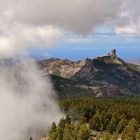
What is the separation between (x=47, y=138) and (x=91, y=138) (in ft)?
108

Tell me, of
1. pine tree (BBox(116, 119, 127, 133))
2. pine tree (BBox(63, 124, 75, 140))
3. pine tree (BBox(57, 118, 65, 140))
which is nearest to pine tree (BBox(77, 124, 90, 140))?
pine tree (BBox(63, 124, 75, 140))

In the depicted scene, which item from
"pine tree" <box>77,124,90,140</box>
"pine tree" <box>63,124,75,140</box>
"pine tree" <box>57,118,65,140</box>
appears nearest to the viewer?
"pine tree" <box>77,124,90,140</box>

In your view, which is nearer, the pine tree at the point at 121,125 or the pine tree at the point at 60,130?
the pine tree at the point at 60,130

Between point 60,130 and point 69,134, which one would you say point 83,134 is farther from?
point 60,130

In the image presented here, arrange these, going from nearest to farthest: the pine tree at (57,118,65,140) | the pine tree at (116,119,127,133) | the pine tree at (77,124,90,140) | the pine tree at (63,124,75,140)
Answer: the pine tree at (77,124,90,140)
the pine tree at (63,124,75,140)
the pine tree at (57,118,65,140)
the pine tree at (116,119,127,133)

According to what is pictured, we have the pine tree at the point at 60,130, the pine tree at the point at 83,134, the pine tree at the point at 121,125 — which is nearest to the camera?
the pine tree at the point at 83,134

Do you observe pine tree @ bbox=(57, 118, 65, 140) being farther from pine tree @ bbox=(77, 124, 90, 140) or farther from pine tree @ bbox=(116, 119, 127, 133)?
pine tree @ bbox=(116, 119, 127, 133)

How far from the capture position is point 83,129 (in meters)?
167

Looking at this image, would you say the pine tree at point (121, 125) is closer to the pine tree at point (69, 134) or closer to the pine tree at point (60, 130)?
the pine tree at point (60, 130)

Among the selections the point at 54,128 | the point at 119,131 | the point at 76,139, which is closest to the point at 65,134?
the point at 76,139

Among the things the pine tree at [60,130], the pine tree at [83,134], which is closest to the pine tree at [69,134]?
the pine tree at [60,130]

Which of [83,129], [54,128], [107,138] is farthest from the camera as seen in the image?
[54,128]

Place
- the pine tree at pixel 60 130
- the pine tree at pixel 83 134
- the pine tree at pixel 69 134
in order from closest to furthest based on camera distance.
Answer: the pine tree at pixel 83 134
the pine tree at pixel 69 134
the pine tree at pixel 60 130

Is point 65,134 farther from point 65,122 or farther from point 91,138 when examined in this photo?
point 65,122
